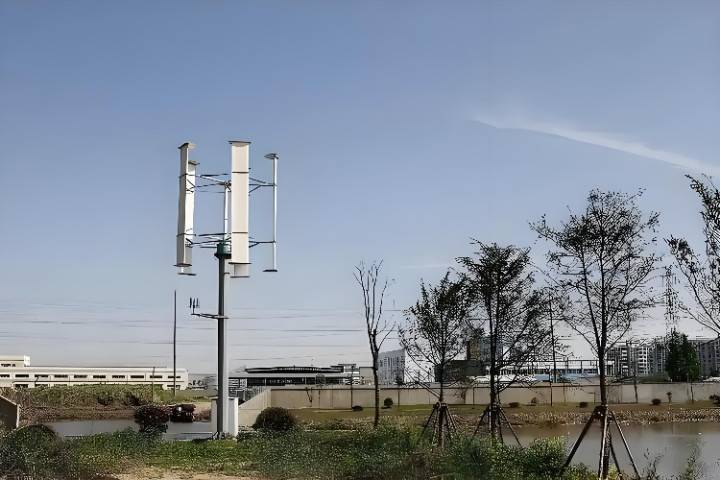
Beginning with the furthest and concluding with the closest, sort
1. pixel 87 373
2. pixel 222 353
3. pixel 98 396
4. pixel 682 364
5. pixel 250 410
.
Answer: pixel 87 373, pixel 682 364, pixel 98 396, pixel 250 410, pixel 222 353

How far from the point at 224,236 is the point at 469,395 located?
60.4ft

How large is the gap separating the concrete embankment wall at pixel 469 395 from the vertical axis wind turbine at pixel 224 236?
9.04 metres

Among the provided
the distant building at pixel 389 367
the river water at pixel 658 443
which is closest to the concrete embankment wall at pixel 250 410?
the river water at pixel 658 443

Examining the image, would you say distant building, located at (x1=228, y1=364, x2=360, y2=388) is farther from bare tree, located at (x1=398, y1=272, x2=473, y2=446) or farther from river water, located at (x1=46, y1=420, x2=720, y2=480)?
bare tree, located at (x1=398, y1=272, x2=473, y2=446)

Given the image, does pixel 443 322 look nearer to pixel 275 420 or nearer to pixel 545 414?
pixel 275 420

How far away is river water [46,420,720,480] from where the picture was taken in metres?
13.4

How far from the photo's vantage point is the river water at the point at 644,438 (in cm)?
1344

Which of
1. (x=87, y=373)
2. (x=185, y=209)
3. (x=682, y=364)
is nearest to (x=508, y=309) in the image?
(x=185, y=209)

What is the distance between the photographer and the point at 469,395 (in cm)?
3209

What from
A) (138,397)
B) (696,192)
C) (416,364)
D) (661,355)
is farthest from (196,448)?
(661,355)

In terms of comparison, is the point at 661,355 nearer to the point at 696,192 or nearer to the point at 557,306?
the point at 557,306

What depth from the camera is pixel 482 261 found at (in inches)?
530

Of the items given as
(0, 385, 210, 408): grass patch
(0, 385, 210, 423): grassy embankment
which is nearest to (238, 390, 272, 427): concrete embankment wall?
(0, 385, 210, 423): grassy embankment

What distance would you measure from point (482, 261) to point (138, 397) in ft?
85.5
